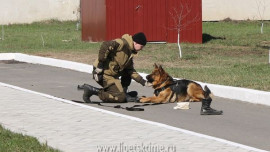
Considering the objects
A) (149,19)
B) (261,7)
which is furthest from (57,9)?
(149,19)

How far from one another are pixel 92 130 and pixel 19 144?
4.41 feet

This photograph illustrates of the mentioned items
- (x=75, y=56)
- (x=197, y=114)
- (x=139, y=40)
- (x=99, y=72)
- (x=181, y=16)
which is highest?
(x=181, y=16)

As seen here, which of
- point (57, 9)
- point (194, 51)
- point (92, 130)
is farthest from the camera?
point (57, 9)

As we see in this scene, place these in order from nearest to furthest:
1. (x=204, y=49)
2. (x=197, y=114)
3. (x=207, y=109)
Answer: (x=207, y=109), (x=197, y=114), (x=204, y=49)

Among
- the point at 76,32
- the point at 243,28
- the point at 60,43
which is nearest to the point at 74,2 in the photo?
the point at 76,32

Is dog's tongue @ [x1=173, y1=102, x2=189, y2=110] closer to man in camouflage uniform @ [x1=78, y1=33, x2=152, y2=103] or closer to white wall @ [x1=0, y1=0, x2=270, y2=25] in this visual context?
man in camouflage uniform @ [x1=78, y1=33, x2=152, y2=103]

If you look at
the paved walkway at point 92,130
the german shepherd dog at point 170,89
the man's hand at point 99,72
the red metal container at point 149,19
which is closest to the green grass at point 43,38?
the red metal container at point 149,19

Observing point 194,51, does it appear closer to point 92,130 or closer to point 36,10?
point 92,130

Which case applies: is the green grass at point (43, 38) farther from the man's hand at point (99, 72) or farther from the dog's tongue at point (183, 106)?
the dog's tongue at point (183, 106)

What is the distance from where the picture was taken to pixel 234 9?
40.6 meters

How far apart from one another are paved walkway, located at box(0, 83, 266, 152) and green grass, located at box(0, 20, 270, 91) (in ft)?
13.9

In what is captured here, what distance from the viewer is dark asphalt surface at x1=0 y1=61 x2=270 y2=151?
34.1ft

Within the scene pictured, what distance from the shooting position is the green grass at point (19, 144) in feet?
29.1

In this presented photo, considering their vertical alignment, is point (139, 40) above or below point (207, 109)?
above
